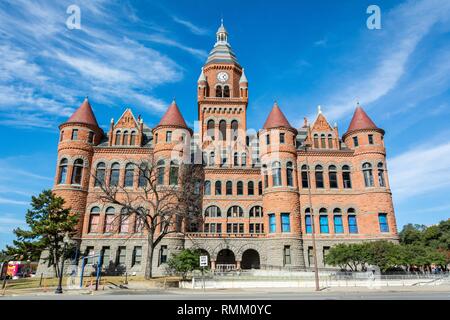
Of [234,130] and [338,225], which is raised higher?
[234,130]

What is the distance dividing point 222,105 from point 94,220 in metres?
24.8

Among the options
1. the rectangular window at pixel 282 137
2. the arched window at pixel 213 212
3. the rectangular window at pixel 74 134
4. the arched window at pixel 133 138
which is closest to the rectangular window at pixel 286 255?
the arched window at pixel 213 212

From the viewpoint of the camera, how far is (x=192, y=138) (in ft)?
149

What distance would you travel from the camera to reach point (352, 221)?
38438mm

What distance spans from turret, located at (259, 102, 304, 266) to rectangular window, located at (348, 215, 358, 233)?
6925 millimetres

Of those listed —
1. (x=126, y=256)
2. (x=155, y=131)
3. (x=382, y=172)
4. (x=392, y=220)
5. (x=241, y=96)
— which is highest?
(x=241, y=96)

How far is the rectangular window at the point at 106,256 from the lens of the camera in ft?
118

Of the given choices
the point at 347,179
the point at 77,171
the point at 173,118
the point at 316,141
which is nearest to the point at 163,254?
the point at 77,171

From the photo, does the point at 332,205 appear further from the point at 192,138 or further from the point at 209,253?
the point at 192,138

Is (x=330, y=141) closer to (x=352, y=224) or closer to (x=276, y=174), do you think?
(x=276, y=174)

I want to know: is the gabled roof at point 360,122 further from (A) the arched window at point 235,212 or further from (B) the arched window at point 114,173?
(B) the arched window at point 114,173

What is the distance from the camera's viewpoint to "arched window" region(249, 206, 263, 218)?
3978cm
